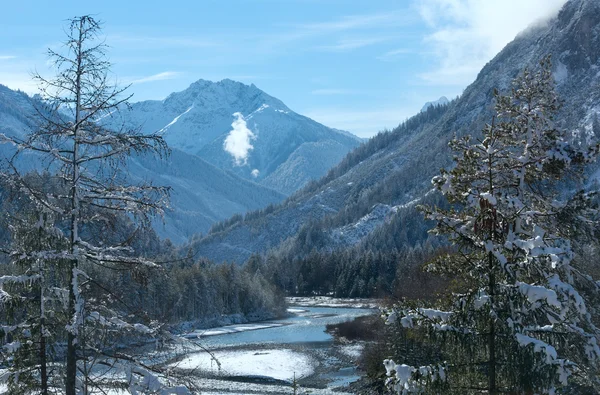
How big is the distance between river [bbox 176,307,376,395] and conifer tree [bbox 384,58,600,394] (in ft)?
80.2

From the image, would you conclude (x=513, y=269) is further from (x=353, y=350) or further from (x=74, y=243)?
(x=353, y=350)

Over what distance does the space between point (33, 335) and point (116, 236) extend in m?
2.49

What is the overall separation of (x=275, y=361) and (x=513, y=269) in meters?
54.2

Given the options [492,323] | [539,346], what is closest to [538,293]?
[539,346]

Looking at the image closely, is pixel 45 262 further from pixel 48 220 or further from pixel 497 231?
pixel 497 231

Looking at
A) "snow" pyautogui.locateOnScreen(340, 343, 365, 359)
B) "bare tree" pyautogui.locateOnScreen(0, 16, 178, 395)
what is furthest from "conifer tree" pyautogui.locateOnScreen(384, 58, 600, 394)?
"snow" pyautogui.locateOnScreen(340, 343, 365, 359)

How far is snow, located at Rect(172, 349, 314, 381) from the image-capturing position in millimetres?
58781

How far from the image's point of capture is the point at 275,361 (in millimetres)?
64750

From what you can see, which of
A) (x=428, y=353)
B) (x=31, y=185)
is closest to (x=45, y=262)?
(x=31, y=185)

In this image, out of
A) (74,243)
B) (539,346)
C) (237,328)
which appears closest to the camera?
(74,243)

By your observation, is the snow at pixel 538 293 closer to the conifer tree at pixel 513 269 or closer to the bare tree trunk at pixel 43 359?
the conifer tree at pixel 513 269

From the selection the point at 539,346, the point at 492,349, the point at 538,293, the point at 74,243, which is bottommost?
the point at 492,349

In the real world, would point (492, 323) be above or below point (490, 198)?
below

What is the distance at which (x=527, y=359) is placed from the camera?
12.7 metres
